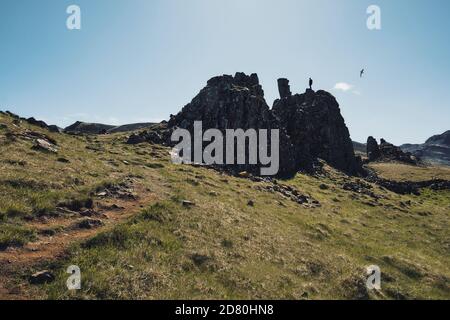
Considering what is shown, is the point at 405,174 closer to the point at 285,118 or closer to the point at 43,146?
the point at 285,118

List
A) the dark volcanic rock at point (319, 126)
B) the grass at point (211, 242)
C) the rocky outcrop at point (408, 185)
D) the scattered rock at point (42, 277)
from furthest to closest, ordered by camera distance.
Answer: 1. the dark volcanic rock at point (319, 126)
2. the rocky outcrop at point (408, 185)
3. the grass at point (211, 242)
4. the scattered rock at point (42, 277)

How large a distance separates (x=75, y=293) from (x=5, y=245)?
19.6 feet

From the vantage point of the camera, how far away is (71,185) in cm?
3312

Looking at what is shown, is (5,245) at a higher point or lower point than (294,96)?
lower

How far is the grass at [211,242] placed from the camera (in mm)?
21594

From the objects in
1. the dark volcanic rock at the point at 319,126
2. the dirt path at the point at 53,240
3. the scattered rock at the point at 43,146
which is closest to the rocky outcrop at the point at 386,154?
the dark volcanic rock at the point at 319,126

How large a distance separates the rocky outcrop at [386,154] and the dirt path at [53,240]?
126 m

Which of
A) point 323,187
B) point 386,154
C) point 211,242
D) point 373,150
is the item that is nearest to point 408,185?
point 323,187

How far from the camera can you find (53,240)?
2350 centimetres

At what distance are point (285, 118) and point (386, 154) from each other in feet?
202

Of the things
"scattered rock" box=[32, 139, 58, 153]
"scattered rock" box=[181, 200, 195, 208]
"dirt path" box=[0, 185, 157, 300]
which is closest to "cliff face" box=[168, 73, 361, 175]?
"scattered rock" box=[32, 139, 58, 153]

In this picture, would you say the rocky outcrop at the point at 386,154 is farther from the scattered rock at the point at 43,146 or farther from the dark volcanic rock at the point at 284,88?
the scattered rock at the point at 43,146

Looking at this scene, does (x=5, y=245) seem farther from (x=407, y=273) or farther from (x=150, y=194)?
(x=407, y=273)

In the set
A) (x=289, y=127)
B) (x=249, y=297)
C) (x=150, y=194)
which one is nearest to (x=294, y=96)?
(x=289, y=127)
